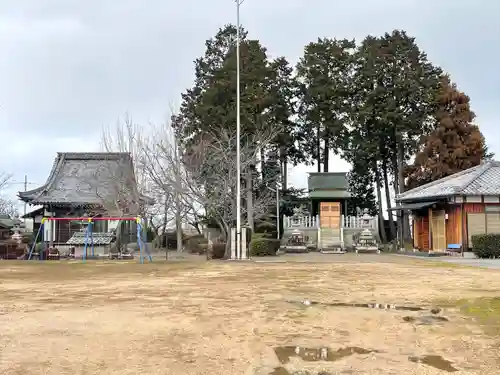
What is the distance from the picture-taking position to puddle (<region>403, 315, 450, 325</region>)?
21.9ft

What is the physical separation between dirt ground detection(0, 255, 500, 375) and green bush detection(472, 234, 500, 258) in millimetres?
11227

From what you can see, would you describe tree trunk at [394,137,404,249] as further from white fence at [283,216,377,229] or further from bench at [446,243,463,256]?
bench at [446,243,463,256]

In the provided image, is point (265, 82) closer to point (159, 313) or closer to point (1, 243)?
point (1, 243)

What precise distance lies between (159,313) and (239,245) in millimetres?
14044

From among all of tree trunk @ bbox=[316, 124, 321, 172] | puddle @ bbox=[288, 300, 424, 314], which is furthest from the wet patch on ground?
tree trunk @ bbox=[316, 124, 321, 172]

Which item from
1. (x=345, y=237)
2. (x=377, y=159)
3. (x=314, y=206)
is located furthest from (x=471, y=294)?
(x=377, y=159)

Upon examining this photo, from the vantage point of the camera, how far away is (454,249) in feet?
80.2

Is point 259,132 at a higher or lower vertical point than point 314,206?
higher

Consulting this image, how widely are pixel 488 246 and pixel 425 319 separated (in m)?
16.3

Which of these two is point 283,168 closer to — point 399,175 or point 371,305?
point 399,175

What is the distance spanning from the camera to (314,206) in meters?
34.9

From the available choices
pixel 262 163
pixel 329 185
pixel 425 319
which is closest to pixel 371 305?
pixel 425 319

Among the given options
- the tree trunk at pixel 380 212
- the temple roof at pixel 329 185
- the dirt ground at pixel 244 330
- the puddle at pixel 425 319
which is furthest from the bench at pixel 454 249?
the puddle at pixel 425 319

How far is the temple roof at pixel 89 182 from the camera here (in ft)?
89.1
